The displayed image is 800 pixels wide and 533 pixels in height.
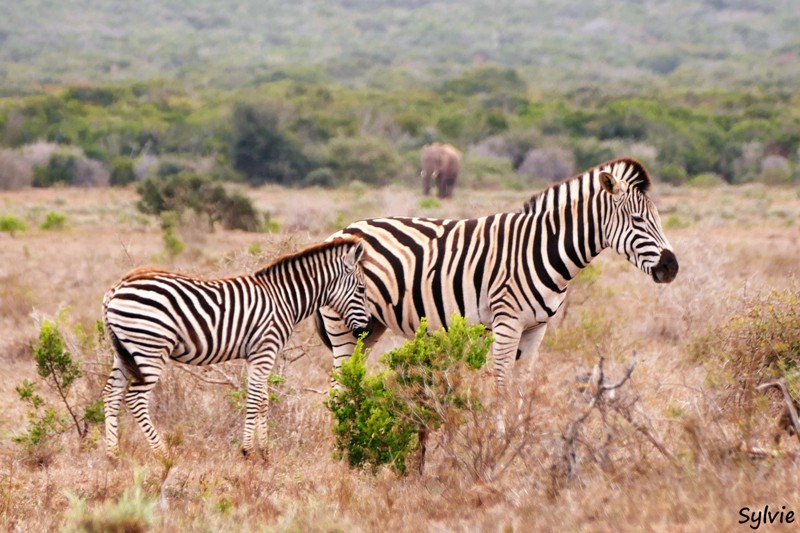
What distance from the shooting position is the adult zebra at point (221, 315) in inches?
280

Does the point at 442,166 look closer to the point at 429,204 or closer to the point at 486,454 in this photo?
the point at 429,204

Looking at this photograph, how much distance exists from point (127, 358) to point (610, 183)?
3.37m

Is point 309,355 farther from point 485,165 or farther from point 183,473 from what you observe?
point 485,165

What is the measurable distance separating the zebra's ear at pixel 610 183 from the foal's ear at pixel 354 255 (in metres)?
1.73

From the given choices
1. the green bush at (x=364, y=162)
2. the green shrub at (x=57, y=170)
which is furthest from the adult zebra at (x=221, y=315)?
the green bush at (x=364, y=162)

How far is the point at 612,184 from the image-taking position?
7422 millimetres

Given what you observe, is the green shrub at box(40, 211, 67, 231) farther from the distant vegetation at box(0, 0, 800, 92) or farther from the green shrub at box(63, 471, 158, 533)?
the distant vegetation at box(0, 0, 800, 92)

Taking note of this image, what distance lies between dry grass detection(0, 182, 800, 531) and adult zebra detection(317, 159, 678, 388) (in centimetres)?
54

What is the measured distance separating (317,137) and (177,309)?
32.2 metres

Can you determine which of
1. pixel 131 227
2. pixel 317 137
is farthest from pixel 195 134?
pixel 131 227

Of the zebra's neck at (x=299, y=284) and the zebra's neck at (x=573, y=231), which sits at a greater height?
the zebra's neck at (x=573, y=231)

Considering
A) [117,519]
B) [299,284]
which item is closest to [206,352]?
[299,284]

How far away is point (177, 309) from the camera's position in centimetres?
721

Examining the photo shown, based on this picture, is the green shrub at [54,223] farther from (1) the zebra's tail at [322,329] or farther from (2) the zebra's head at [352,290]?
(2) the zebra's head at [352,290]
